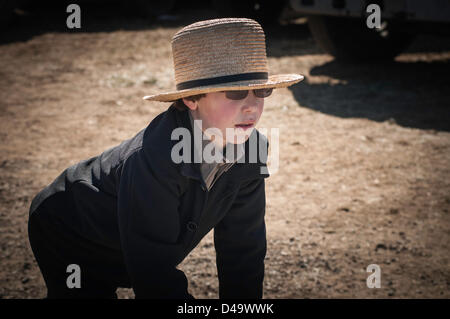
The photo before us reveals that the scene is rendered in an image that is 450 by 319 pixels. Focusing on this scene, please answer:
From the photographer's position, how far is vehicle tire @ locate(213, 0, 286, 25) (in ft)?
27.7

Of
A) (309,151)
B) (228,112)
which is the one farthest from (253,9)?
(228,112)

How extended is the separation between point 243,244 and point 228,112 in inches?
26.7

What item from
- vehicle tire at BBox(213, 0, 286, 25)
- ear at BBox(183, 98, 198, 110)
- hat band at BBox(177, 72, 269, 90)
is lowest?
ear at BBox(183, 98, 198, 110)

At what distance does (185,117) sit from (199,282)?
1.28m

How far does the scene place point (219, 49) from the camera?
1.40 meters

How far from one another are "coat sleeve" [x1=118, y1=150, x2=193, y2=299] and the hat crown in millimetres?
378

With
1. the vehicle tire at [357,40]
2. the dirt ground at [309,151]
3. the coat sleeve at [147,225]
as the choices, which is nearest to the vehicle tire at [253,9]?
the dirt ground at [309,151]

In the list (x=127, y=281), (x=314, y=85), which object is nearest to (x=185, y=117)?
(x=127, y=281)

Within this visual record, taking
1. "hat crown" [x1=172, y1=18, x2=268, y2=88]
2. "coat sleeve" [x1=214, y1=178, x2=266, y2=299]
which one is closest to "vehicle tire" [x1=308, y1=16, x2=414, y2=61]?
"coat sleeve" [x1=214, y1=178, x2=266, y2=299]

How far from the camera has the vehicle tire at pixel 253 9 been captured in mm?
8430

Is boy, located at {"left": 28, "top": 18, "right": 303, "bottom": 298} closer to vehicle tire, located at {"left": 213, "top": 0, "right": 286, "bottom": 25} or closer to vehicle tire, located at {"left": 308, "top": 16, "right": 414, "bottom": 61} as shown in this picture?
vehicle tire, located at {"left": 308, "top": 16, "right": 414, "bottom": 61}

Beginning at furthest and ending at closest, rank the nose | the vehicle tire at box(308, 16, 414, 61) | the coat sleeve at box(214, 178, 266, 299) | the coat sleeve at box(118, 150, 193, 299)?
the vehicle tire at box(308, 16, 414, 61) < the coat sleeve at box(214, 178, 266, 299) < the nose < the coat sleeve at box(118, 150, 193, 299)
